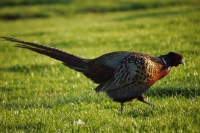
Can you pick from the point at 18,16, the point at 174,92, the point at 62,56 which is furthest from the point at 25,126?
the point at 18,16

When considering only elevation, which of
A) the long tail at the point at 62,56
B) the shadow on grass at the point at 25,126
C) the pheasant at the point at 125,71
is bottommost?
the shadow on grass at the point at 25,126

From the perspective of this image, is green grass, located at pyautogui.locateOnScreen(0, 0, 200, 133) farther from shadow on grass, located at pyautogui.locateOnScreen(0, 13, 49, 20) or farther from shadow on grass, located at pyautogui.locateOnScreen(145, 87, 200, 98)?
shadow on grass, located at pyautogui.locateOnScreen(0, 13, 49, 20)

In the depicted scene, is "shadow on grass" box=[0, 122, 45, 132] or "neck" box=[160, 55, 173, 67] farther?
"neck" box=[160, 55, 173, 67]

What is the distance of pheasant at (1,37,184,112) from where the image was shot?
25.2 ft

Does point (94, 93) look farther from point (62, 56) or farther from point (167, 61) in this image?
point (167, 61)

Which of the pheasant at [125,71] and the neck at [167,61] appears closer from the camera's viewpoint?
the pheasant at [125,71]

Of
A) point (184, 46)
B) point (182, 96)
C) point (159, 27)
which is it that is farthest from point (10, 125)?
point (159, 27)

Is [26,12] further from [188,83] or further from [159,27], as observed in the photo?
[188,83]

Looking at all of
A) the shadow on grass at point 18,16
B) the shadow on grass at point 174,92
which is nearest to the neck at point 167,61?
the shadow on grass at point 174,92

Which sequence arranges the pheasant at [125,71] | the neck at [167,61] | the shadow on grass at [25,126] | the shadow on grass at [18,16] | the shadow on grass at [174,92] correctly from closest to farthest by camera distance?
1. the shadow on grass at [25,126]
2. the pheasant at [125,71]
3. the neck at [167,61]
4. the shadow on grass at [174,92]
5. the shadow on grass at [18,16]

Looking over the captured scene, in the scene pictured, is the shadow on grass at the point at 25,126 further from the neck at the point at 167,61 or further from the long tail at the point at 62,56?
the neck at the point at 167,61

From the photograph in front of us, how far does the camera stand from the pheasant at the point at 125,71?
302 inches

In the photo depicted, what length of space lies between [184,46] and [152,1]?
2600cm

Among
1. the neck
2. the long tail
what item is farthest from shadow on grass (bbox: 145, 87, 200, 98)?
the long tail
